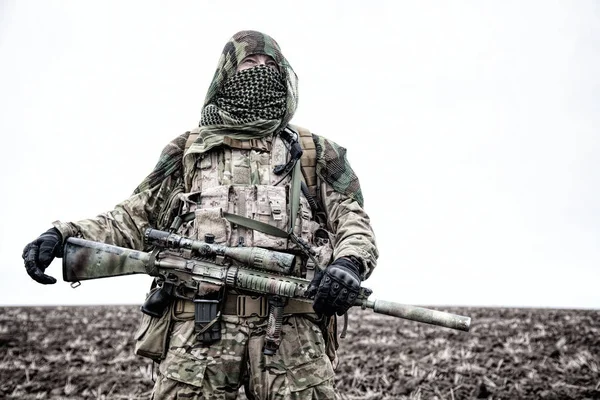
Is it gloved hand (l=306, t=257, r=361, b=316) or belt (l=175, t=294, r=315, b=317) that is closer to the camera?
gloved hand (l=306, t=257, r=361, b=316)

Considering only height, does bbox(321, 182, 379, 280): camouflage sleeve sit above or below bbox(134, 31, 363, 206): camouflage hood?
below

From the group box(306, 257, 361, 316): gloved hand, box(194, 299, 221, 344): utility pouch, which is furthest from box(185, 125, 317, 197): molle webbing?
box(194, 299, 221, 344): utility pouch

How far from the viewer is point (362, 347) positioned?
29.9 feet

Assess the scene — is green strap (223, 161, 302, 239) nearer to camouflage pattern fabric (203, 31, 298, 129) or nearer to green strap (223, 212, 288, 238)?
green strap (223, 212, 288, 238)

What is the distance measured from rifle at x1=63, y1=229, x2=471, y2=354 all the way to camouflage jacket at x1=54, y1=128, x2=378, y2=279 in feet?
0.51

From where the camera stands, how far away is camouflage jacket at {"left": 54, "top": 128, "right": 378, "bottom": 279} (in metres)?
3.56

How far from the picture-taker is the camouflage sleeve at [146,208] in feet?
12.2

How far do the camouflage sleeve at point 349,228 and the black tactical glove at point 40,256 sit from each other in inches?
65.5

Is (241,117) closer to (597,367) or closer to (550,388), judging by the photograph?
(550,388)

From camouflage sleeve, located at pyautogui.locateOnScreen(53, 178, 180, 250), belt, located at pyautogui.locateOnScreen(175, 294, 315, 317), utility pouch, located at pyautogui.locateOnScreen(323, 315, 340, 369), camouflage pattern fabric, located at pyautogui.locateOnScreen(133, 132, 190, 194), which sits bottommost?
utility pouch, located at pyautogui.locateOnScreen(323, 315, 340, 369)

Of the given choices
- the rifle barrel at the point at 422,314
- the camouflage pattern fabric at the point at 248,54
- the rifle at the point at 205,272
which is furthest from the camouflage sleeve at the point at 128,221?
the rifle barrel at the point at 422,314

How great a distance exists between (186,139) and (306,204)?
0.93 meters

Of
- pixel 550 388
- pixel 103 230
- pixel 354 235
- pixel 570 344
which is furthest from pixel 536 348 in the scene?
pixel 103 230

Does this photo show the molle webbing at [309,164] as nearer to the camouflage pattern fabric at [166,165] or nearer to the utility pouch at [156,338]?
the camouflage pattern fabric at [166,165]
